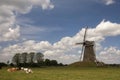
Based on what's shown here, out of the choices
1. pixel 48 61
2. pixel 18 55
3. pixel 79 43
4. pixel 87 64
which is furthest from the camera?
pixel 18 55

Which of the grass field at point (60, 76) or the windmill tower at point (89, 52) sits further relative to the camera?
the windmill tower at point (89, 52)

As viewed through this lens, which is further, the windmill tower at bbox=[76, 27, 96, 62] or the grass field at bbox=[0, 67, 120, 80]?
the windmill tower at bbox=[76, 27, 96, 62]

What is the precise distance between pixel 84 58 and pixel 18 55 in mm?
62258

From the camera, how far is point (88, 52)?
9712cm

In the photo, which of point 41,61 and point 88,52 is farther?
point 41,61

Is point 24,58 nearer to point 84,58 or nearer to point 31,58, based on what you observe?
point 31,58

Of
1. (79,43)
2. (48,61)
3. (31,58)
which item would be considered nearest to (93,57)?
(79,43)

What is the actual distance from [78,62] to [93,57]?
6113 millimetres

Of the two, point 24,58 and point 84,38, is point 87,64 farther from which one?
point 24,58

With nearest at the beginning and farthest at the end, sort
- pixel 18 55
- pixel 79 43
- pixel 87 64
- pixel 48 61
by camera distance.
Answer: pixel 87 64 → pixel 79 43 → pixel 48 61 → pixel 18 55

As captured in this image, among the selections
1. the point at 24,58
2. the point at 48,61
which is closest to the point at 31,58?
the point at 24,58

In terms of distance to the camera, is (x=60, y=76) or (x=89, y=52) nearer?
(x=60, y=76)

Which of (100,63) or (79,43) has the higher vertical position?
(79,43)

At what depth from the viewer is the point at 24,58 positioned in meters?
149
